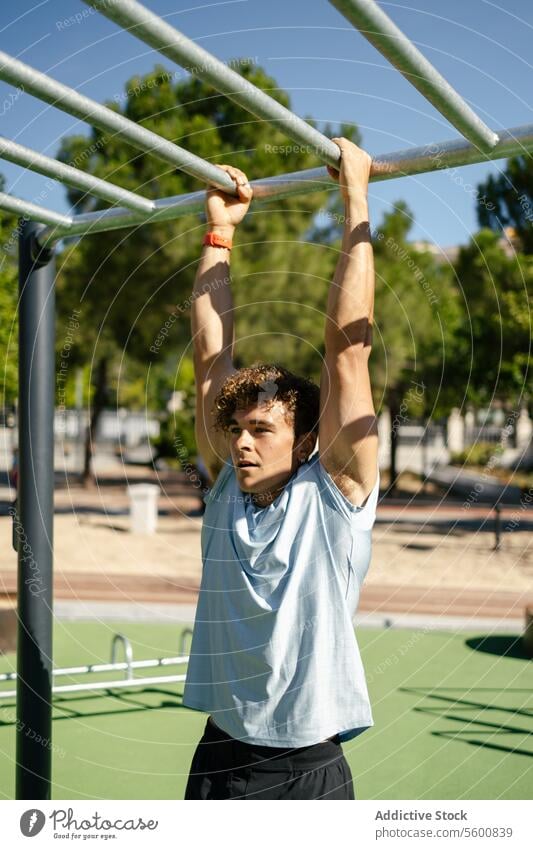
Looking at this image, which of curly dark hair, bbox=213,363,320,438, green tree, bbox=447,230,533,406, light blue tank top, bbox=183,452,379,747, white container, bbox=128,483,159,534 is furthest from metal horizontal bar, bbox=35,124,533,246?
white container, bbox=128,483,159,534

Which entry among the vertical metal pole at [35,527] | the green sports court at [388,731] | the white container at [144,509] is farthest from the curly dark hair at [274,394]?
the white container at [144,509]

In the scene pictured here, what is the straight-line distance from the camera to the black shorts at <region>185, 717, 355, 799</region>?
2570 millimetres

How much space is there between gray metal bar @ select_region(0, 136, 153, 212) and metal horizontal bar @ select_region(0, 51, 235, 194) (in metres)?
0.38

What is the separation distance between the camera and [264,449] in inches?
105

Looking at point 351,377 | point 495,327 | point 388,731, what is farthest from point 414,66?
point 495,327

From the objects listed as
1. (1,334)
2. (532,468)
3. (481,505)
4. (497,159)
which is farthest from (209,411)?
(532,468)

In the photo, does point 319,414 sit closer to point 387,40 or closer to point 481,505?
point 387,40

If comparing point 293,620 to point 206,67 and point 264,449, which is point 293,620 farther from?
point 206,67

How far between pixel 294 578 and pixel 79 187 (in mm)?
1698

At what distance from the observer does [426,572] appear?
1370 centimetres

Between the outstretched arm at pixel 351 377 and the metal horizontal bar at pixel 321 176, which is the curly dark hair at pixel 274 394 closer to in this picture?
the outstretched arm at pixel 351 377

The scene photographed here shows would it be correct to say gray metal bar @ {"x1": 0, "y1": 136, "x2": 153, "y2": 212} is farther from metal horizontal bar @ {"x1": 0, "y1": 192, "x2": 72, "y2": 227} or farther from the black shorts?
the black shorts

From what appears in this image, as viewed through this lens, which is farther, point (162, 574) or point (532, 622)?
point (162, 574)
